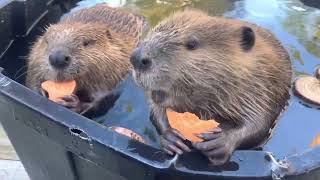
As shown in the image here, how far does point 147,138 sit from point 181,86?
1.14 ft

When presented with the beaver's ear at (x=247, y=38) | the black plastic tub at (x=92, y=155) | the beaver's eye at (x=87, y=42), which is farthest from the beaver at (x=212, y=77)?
the beaver's eye at (x=87, y=42)

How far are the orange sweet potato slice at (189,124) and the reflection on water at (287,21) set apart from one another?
473mm

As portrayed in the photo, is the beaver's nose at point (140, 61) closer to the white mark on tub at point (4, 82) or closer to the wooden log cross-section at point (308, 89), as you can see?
the white mark on tub at point (4, 82)

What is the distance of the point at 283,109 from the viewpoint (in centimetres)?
163

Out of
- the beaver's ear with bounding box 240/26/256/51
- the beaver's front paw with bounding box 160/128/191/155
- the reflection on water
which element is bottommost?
the reflection on water

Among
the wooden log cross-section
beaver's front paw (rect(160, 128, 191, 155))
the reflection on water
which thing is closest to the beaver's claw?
the reflection on water

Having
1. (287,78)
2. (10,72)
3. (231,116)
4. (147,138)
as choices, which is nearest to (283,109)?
(287,78)

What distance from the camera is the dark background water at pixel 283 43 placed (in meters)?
1.65

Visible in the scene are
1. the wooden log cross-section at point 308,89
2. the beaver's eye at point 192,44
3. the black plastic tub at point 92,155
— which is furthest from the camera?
the wooden log cross-section at point 308,89

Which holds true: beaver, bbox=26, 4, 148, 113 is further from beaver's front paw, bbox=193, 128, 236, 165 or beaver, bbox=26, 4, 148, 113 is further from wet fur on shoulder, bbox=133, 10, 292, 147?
beaver's front paw, bbox=193, 128, 236, 165

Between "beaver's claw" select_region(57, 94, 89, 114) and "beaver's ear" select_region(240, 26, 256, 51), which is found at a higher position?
"beaver's ear" select_region(240, 26, 256, 51)

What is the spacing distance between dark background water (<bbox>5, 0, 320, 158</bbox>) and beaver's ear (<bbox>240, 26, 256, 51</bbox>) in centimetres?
30

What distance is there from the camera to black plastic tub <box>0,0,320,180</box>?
1.03 metres

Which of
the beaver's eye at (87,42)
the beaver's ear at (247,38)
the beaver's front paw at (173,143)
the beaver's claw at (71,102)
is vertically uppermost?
the beaver's ear at (247,38)
